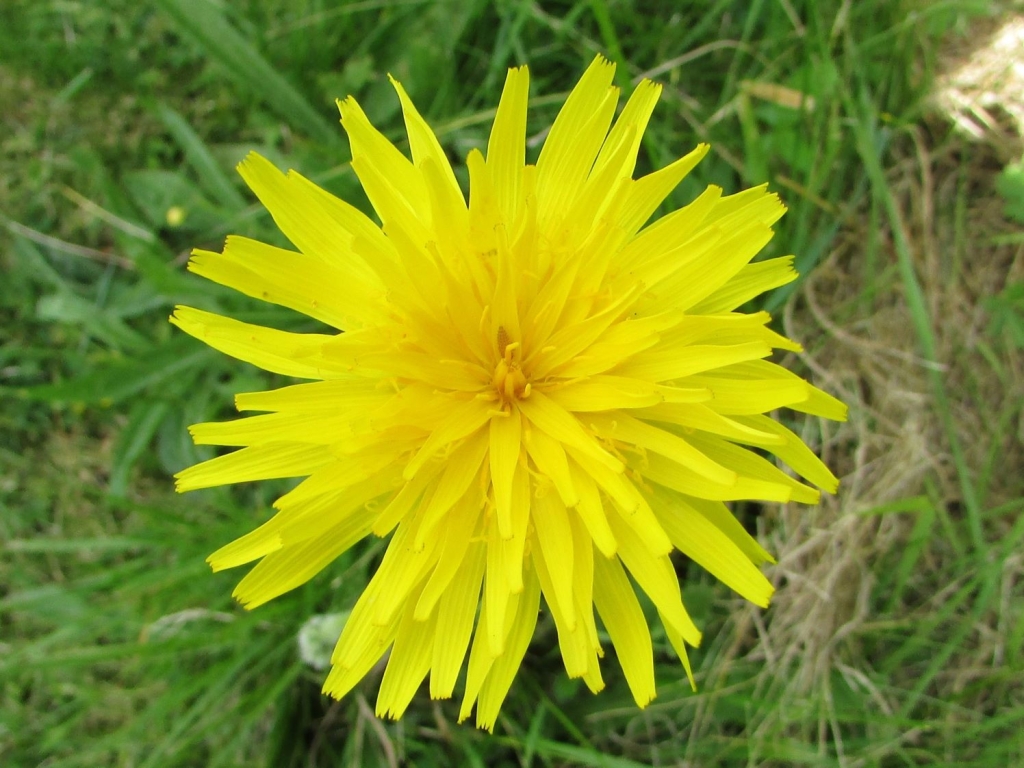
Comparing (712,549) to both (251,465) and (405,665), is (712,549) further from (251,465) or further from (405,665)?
(251,465)

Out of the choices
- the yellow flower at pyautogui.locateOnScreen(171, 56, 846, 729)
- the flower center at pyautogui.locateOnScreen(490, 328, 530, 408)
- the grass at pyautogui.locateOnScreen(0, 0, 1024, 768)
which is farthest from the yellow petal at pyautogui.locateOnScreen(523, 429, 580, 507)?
the grass at pyautogui.locateOnScreen(0, 0, 1024, 768)

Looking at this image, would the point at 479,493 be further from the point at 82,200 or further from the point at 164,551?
the point at 82,200


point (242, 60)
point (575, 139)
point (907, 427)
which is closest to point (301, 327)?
point (242, 60)

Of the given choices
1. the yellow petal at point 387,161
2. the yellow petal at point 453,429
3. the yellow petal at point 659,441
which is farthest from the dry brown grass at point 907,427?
the yellow petal at point 387,161

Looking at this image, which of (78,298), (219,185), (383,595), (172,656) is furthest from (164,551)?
(383,595)

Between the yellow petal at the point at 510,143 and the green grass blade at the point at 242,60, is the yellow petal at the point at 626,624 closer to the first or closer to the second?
the yellow petal at the point at 510,143
